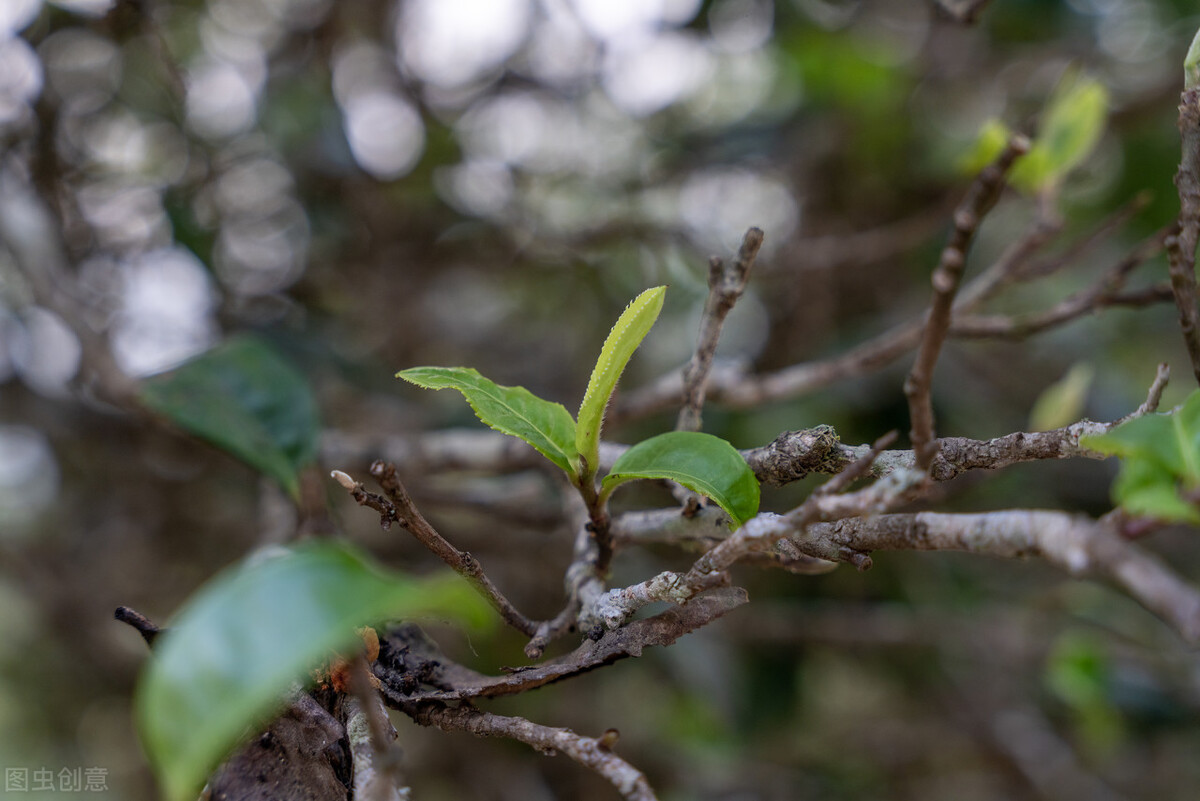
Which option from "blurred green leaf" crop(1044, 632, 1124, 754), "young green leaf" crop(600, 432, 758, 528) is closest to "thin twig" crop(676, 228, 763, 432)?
"young green leaf" crop(600, 432, 758, 528)

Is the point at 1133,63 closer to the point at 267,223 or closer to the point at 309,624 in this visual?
the point at 267,223

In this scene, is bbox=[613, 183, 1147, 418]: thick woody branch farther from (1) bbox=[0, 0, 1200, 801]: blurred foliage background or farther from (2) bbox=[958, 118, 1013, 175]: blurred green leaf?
(1) bbox=[0, 0, 1200, 801]: blurred foliage background

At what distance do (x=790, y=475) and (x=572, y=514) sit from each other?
0.91ft

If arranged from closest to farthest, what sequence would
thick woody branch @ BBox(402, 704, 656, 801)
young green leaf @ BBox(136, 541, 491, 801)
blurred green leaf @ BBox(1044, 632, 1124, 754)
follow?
young green leaf @ BBox(136, 541, 491, 801)
thick woody branch @ BBox(402, 704, 656, 801)
blurred green leaf @ BBox(1044, 632, 1124, 754)

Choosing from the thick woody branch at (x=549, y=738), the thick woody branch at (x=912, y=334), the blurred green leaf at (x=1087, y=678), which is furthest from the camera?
the blurred green leaf at (x=1087, y=678)

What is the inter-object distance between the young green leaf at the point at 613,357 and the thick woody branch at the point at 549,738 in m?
0.15

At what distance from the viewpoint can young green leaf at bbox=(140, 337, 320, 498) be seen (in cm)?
79

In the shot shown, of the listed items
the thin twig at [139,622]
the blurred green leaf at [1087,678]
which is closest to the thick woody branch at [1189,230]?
the thin twig at [139,622]

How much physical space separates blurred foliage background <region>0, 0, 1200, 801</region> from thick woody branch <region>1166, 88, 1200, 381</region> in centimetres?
77

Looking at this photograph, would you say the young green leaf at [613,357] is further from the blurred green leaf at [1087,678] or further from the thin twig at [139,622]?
the blurred green leaf at [1087,678]

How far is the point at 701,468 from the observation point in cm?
42

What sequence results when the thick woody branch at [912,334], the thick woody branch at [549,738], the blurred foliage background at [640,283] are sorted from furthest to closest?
1. the blurred foliage background at [640,283]
2. the thick woody branch at [912,334]
3. the thick woody branch at [549,738]

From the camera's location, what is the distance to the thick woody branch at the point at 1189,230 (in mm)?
463

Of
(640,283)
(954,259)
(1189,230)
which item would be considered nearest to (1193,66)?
(1189,230)
